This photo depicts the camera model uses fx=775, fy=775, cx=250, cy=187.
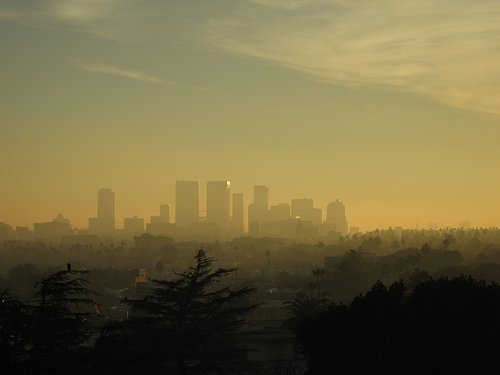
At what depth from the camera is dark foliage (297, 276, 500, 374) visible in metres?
25.2

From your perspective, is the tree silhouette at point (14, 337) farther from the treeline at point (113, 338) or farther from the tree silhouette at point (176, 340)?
the tree silhouette at point (176, 340)

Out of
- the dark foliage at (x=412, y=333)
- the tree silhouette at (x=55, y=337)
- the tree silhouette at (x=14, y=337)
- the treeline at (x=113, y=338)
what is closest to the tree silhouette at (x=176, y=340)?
the treeline at (x=113, y=338)

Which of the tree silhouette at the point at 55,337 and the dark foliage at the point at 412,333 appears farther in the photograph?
the dark foliage at the point at 412,333

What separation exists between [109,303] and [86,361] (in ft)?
324

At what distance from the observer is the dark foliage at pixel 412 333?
25.2m

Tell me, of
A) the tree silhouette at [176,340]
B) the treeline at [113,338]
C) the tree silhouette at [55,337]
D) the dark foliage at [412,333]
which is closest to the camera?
the tree silhouette at [55,337]

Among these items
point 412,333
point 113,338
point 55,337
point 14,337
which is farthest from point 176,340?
point 412,333

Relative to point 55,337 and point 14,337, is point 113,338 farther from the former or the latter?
point 14,337

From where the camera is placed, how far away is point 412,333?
27.2 m

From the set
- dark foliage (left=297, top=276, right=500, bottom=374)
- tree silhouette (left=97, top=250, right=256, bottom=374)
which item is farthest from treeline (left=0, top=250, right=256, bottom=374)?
dark foliage (left=297, top=276, right=500, bottom=374)

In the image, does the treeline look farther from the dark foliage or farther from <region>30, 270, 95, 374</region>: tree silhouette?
the dark foliage

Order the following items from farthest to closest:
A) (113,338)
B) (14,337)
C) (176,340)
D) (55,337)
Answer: (176,340)
(113,338)
(14,337)
(55,337)

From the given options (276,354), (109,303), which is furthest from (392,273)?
(276,354)

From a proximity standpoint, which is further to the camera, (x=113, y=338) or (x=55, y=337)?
(x=113, y=338)
